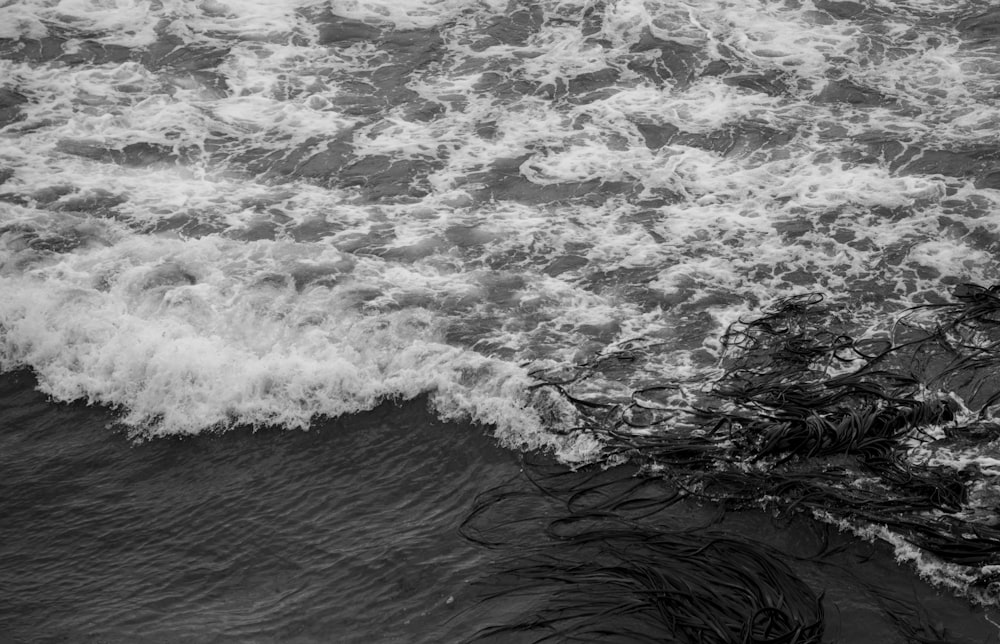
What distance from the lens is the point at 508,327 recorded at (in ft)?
25.3

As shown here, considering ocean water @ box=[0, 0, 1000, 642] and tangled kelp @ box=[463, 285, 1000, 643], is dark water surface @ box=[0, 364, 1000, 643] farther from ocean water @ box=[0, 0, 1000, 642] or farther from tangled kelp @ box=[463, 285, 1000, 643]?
tangled kelp @ box=[463, 285, 1000, 643]

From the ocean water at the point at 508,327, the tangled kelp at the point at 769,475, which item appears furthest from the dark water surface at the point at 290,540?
the tangled kelp at the point at 769,475

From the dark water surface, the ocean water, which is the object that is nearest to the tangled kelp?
the ocean water

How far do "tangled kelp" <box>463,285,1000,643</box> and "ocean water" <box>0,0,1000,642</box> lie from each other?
0.03m

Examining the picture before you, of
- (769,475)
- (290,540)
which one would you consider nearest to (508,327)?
(769,475)

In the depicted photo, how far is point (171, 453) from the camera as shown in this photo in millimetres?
6824

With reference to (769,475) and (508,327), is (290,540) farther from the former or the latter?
(769,475)

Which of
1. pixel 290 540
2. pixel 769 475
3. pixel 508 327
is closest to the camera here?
pixel 290 540

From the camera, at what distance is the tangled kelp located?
5.31 meters

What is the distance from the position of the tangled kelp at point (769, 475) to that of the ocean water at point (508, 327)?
0.03 m

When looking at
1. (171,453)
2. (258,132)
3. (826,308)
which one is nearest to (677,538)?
(826,308)

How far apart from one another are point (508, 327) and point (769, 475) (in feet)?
8.24

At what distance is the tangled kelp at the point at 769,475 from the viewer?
5.31 meters

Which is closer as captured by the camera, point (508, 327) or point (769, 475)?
point (769, 475)
